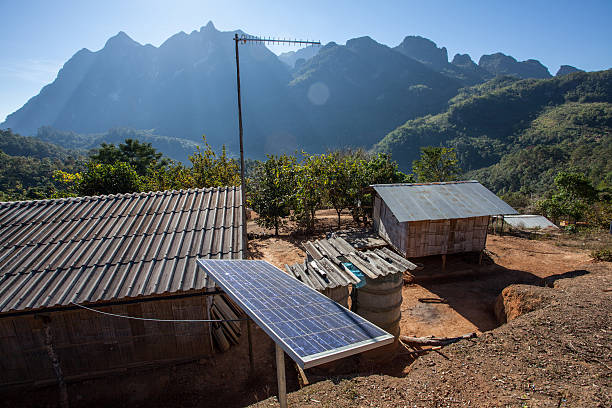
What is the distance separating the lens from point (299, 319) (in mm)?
3250

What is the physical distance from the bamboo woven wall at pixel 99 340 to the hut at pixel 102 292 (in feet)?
0.08

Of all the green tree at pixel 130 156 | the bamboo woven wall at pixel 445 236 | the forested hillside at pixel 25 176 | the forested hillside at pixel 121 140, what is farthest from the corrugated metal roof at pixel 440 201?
the forested hillside at pixel 121 140

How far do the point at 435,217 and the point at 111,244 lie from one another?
39.8 feet

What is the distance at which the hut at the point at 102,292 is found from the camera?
21.0 feet

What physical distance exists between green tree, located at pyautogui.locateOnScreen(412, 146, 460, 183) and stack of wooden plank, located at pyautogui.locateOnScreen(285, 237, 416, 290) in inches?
977

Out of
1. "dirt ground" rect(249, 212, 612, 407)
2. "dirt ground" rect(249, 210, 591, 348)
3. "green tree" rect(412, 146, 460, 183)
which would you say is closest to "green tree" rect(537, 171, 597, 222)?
"green tree" rect(412, 146, 460, 183)

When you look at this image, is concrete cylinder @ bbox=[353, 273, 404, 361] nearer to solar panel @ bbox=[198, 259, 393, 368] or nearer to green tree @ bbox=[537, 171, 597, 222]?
solar panel @ bbox=[198, 259, 393, 368]

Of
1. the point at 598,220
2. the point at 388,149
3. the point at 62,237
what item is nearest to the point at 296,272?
the point at 62,237

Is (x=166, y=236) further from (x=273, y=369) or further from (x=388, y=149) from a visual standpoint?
(x=388, y=149)

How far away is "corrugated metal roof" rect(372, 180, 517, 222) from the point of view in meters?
13.1

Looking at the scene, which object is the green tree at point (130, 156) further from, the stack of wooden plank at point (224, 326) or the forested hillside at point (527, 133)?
the forested hillside at point (527, 133)

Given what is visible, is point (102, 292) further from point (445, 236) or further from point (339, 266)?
point (445, 236)

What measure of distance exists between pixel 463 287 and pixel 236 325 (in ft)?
32.8

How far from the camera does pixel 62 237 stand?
306 inches
